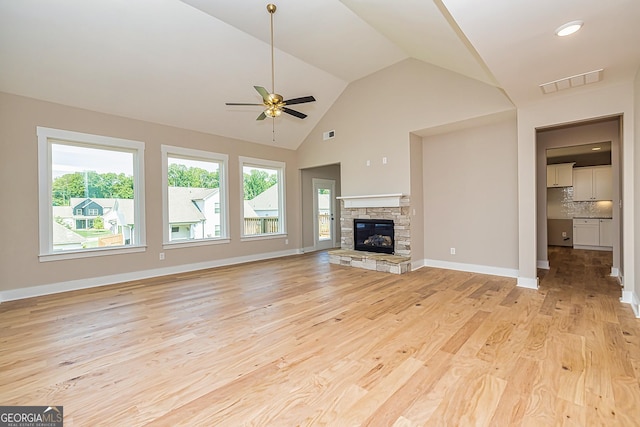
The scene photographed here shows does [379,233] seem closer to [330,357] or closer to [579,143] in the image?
[579,143]

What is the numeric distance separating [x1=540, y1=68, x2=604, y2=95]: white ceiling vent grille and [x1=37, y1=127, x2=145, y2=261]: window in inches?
238

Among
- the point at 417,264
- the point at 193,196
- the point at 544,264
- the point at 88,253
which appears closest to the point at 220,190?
the point at 193,196

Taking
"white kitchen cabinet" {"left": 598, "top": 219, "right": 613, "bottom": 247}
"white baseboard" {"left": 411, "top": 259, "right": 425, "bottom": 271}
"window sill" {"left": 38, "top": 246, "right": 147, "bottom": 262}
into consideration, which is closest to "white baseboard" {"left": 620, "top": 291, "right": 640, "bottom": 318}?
"white baseboard" {"left": 411, "top": 259, "right": 425, "bottom": 271}

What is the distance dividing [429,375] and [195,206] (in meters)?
5.22

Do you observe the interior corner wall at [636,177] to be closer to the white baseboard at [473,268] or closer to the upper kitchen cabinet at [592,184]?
the white baseboard at [473,268]

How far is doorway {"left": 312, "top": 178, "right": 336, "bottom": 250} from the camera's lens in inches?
318

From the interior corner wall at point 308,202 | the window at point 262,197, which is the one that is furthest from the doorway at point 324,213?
the window at point 262,197

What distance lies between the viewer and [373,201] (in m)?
5.68

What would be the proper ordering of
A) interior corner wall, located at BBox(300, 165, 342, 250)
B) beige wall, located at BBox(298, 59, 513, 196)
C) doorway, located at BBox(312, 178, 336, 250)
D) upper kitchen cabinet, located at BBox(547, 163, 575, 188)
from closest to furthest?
beige wall, located at BBox(298, 59, 513, 196)
upper kitchen cabinet, located at BBox(547, 163, 575, 188)
interior corner wall, located at BBox(300, 165, 342, 250)
doorway, located at BBox(312, 178, 336, 250)

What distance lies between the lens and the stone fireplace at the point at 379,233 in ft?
17.2

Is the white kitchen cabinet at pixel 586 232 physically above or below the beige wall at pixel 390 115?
below

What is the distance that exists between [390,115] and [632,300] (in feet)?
13.9

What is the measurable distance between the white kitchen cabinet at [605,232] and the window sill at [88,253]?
1014cm

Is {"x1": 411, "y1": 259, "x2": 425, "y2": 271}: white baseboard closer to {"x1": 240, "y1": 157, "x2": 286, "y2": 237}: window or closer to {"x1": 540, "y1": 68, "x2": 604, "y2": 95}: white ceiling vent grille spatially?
{"x1": 540, "y1": 68, "x2": 604, "y2": 95}: white ceiling vent grille
